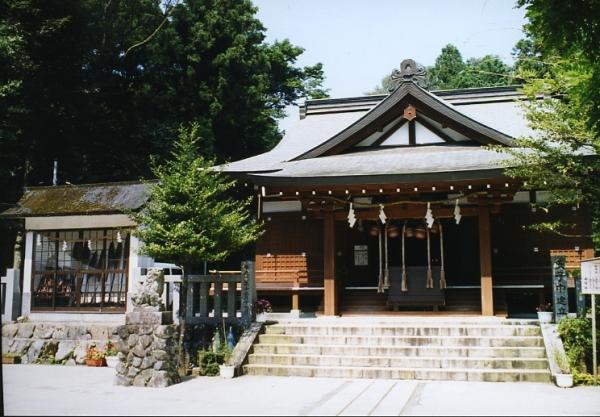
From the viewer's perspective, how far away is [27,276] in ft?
48.8

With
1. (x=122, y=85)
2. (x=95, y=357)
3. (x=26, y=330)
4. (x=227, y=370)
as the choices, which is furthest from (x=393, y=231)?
(x=122, y=85)

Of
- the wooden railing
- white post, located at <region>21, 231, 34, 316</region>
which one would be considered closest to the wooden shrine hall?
the wooden railing

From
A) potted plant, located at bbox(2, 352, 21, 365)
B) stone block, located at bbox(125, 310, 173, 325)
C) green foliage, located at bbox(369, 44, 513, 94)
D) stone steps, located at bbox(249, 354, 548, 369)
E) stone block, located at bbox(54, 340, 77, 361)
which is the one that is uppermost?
green foliage, located at bbox(369, 44, 513, 94)

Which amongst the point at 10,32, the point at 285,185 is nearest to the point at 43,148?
the point at 10,32

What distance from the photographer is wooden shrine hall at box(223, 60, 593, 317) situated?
44.4 feet

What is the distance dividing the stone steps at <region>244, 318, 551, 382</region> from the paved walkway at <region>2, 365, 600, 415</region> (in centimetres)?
37

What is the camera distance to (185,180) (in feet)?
36.4

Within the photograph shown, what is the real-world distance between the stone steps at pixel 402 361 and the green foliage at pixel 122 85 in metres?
12.8

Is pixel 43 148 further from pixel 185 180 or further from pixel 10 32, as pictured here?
pixel 185 180

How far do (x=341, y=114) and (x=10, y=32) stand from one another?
12.1 m

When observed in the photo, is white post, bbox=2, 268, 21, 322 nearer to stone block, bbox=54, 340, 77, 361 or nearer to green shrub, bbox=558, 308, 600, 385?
stone block, bbox=54, 340, 77, 361

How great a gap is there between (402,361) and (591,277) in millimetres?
3702

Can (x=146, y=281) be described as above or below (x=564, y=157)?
below

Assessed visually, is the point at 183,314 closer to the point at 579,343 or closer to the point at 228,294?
the point at 228,294
